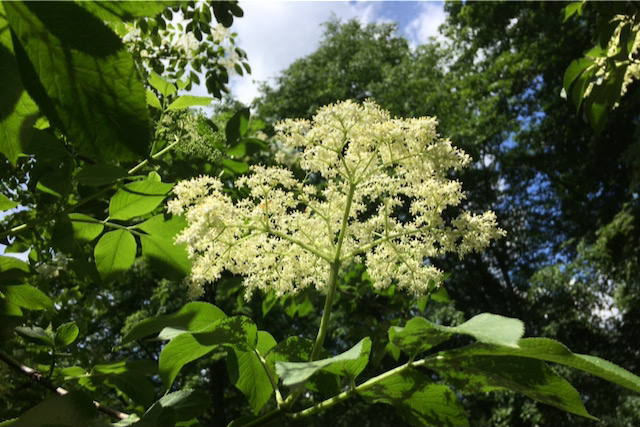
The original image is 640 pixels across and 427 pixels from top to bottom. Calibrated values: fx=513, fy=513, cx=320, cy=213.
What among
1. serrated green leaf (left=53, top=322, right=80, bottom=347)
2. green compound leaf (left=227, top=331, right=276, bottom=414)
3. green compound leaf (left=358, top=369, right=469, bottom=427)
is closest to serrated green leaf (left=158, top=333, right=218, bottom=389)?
green compound leaf (left=227, top=331, right=276, bottom=414)

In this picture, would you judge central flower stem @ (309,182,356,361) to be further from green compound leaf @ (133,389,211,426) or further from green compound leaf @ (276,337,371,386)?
green compound leaf @ (133,389,211,426)

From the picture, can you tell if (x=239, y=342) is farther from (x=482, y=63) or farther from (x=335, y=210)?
(x=482, y=63)

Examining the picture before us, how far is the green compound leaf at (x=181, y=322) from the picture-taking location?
2.60ft

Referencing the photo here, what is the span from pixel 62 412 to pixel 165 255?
0.57 meters

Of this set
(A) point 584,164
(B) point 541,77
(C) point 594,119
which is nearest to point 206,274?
(C) point 594,119

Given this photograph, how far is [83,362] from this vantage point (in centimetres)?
264

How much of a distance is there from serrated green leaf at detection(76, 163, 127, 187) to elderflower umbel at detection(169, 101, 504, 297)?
0.16 meters

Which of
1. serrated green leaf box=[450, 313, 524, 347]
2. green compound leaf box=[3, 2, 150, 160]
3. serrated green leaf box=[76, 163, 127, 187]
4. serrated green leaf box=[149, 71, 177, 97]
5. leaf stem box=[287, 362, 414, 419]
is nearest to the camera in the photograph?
green compound leaf box=[3, 2, 150, 160]

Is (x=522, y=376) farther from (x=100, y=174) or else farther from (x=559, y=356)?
(x=100, y=174)

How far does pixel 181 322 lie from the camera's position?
0.82m

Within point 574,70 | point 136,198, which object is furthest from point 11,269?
point 574,70

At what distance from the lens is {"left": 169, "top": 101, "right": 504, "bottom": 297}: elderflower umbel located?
1110mm

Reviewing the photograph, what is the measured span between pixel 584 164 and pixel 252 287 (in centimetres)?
1465

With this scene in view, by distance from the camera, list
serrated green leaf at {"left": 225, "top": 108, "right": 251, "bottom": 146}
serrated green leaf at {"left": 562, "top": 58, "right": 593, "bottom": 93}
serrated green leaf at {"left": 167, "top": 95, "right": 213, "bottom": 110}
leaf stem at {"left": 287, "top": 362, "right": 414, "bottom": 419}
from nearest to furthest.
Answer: leaf stem at {"left": 287, "top": 362, "right": 414, "bottom": 419}, serrated green leaf at {"left": 167, "top": 95, "right": 213, "bottom": 110}, serrated green leaf at {"left": 225, "top": 108, "right": 251, "bottom": 146}, serrated green leaf at {"left": 562, "top": 58, "right": 593, "bottom": 93}
